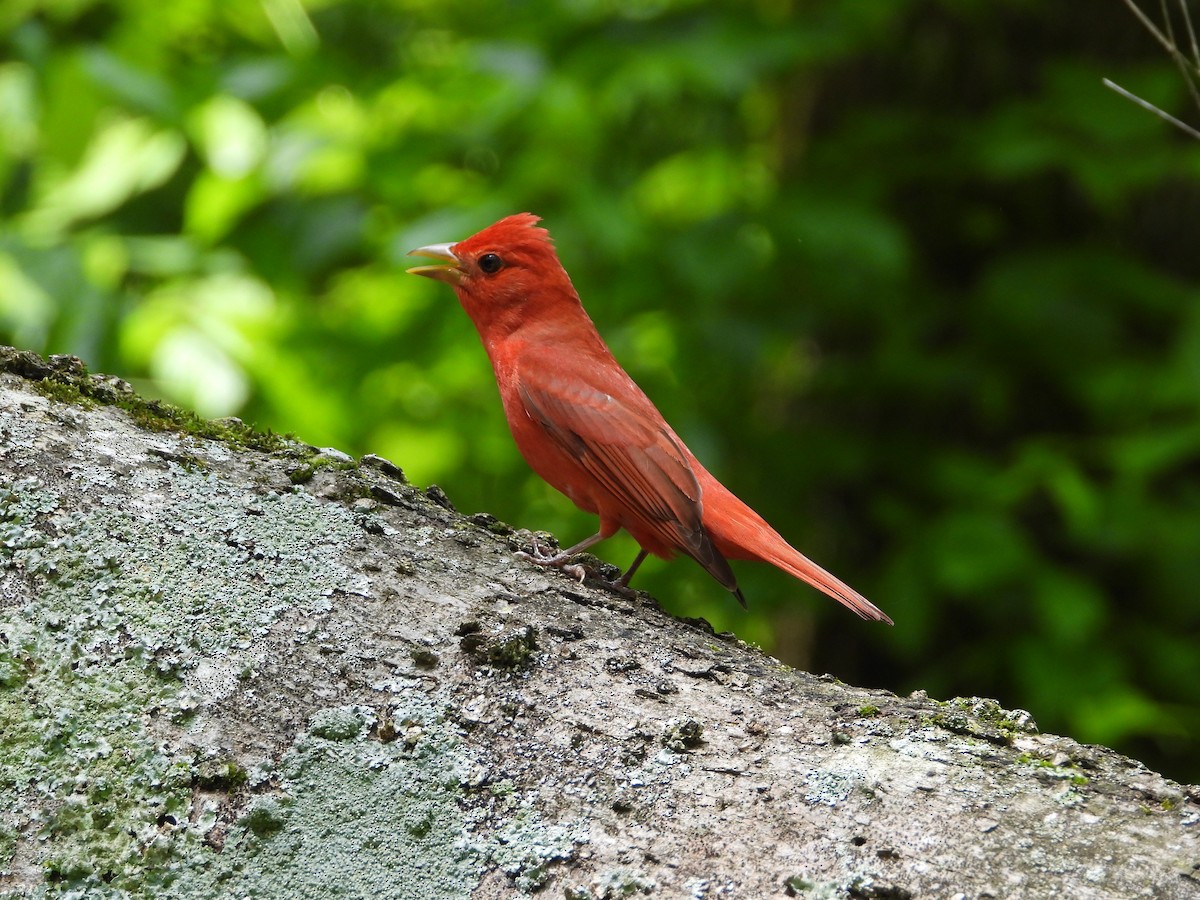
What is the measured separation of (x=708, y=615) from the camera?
5449 mm

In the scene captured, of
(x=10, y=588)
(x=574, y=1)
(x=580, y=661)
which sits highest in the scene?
(x=574, y=1)

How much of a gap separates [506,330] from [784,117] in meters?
2.78

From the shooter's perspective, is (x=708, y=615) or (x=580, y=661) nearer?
(x=580, y=661)

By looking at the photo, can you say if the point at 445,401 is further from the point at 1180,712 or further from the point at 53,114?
the point at 1180,712

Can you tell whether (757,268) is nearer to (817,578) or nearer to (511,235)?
(511,235)

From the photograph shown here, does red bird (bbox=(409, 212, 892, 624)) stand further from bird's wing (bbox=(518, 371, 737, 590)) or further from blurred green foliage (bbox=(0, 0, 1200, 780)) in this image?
blurred green foliage (bbox=(0, 0, 1200, 780))

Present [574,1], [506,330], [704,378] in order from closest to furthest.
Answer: [506,330]
[574,1]
[704,378]

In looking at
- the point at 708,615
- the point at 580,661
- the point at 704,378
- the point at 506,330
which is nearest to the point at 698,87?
the point at 704,378

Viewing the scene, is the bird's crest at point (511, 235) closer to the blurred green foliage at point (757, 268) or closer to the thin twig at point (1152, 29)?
the blurred green foliage at point (757, 268)

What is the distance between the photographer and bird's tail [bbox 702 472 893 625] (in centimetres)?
314

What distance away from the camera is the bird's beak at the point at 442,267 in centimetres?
412

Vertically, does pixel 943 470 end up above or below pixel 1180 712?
above

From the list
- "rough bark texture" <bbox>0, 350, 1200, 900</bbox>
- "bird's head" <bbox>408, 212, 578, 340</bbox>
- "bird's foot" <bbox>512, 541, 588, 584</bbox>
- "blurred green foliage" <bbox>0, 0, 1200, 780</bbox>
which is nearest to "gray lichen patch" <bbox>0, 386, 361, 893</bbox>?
"rough bark texture" <bbox>0, 350, 1200, 900</bbox>

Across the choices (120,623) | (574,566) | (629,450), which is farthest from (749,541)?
(120,623)
